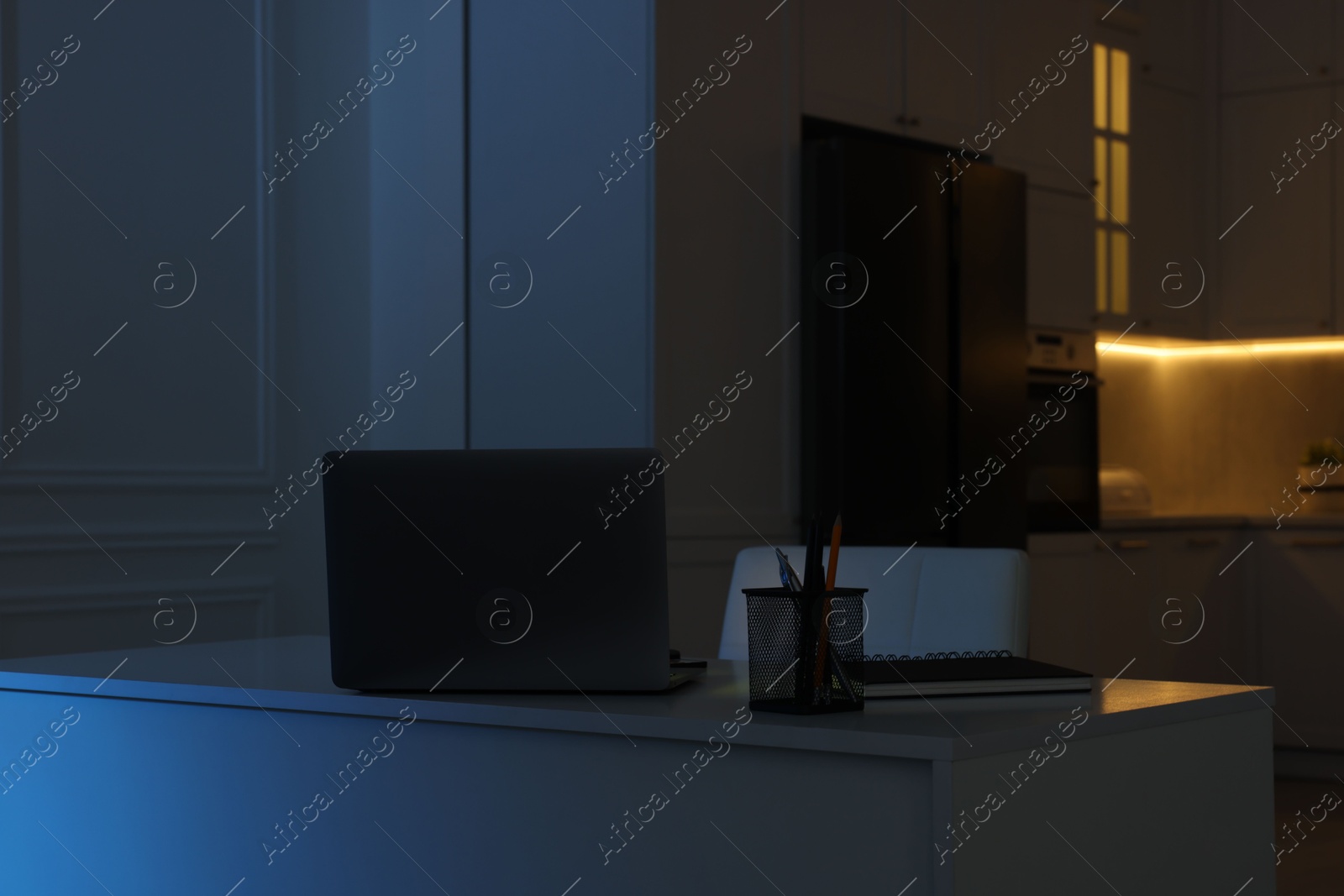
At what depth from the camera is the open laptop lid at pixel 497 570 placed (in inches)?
52.9

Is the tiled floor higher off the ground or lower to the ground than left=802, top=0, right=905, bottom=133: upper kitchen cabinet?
lower

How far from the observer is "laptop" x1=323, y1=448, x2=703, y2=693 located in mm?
1344

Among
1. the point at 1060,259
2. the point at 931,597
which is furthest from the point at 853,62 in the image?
the point at 931,597

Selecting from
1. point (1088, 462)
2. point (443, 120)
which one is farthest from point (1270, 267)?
point (443, 120)

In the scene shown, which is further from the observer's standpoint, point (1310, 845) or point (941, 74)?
point (941, 74)

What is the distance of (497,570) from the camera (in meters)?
1.37

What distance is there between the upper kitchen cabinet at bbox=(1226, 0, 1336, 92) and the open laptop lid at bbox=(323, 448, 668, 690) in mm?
4466

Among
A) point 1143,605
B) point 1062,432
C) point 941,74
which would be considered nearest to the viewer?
point 941,74

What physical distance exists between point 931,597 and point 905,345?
6.06ft

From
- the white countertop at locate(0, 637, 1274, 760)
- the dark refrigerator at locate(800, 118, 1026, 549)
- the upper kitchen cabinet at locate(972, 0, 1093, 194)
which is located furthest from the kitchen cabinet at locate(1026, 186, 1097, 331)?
the white countertop at locate(0, 637, 1274, 760)

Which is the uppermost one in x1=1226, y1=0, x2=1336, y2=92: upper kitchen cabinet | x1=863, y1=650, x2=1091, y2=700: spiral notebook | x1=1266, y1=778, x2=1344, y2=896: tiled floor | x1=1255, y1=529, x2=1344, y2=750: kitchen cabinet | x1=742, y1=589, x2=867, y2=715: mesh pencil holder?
x1=1226, y1=0, x2=1336, y2=92: upper kitchen cabinet

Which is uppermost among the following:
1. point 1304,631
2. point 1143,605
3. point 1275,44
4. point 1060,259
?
point 1275,44

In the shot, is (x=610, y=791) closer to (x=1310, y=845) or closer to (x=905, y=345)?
(x=905, y=345)

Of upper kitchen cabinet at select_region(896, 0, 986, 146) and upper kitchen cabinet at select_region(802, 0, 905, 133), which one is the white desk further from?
upper kitchen cabinet at select_region(896, 0, 986, 146)
